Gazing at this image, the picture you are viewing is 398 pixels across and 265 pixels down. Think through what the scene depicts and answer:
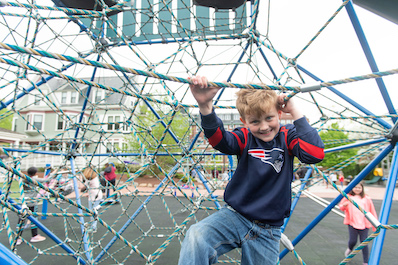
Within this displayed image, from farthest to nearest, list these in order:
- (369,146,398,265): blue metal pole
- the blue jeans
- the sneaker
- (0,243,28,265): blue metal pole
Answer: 1. the sneaker
2. (369,146,398,265): blue metal pole
3. the blue jeans
4. (0,243,28,265): blue metal pole

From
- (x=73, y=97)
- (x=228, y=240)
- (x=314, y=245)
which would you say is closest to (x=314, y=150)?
(x=228, y=240)

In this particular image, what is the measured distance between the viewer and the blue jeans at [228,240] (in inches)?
38.5

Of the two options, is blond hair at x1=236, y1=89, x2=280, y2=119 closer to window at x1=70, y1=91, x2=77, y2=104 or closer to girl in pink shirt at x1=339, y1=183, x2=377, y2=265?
girl in pink shirt at x1=339, y1=183, x2=377, y2=265

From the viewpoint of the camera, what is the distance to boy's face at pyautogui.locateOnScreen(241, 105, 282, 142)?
118 cm

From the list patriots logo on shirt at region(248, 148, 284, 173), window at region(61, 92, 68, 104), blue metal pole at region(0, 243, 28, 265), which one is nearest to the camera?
blue metal pole at region(0, 243, 28, 265)

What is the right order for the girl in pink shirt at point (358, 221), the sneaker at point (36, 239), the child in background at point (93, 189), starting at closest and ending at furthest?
the girl in pink shirt at point (358, 221) < the sneaker at point (36, 239) < the child in background at point (93, 189)

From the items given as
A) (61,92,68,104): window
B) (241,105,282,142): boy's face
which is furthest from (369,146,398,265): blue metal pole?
(61,92,68,104): window

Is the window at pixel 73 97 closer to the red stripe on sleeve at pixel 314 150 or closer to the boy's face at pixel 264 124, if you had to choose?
the boy's face at pixel 264 124

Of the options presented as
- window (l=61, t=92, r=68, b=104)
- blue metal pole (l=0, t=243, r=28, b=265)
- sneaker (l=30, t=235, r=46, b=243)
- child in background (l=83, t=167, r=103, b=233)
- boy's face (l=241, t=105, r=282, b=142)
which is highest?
window (l=61, t=92, r=68, b=104)

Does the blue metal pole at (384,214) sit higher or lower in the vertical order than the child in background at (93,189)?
higher

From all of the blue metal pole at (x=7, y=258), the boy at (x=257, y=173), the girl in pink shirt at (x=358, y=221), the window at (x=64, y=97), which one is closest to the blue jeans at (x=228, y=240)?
the boy at (x=257, y=173)

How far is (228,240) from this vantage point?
1095 millimetres

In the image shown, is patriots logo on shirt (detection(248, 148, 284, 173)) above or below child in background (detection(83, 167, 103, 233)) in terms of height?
above

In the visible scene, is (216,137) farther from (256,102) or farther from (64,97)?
(64,97)
